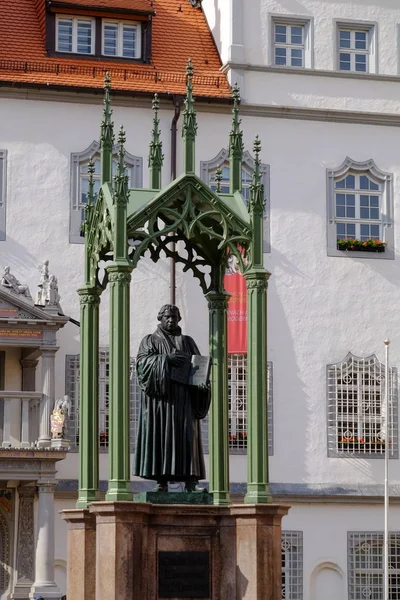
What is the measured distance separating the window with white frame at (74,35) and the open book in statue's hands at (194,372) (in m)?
18.4

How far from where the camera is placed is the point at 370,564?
33.7m

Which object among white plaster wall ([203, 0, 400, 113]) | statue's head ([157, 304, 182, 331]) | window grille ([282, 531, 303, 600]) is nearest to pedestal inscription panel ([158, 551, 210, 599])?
statue's head ([157, 304, 182, 331])

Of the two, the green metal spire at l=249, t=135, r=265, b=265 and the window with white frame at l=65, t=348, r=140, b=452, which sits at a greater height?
the green metal spire at l=249, t=135, r=265, b=265

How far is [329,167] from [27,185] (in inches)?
240

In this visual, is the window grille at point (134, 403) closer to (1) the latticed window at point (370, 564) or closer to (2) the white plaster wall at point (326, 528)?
(2) the white plaster wall at point (326, 528)

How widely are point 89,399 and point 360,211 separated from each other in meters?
17.4

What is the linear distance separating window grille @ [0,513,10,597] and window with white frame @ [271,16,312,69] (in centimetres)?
1083

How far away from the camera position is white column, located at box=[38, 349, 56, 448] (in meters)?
31.3

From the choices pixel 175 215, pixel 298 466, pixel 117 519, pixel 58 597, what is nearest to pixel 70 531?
pixel 117 519

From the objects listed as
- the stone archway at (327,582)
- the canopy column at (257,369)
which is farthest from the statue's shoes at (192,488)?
the stone archway at (327,582)

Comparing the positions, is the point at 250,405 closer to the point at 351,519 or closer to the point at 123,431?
the point at 123,431

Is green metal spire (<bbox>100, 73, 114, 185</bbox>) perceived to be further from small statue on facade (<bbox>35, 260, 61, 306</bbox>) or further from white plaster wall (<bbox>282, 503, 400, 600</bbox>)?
white plaster wall (<bbox>282, 503, 400, 600</bbox>)

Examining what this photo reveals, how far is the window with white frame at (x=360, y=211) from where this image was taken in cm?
3434

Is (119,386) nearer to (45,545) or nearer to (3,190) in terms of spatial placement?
(45,545)
